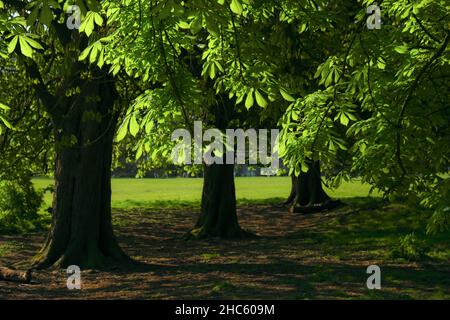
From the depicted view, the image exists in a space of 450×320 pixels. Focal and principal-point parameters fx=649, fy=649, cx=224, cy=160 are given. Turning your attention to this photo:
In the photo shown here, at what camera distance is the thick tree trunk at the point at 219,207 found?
20.3 m

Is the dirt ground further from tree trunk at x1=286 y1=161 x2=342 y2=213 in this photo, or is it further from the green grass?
the green grass

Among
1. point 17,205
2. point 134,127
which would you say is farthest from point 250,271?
point 17,205

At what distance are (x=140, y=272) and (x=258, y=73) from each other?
6643mm

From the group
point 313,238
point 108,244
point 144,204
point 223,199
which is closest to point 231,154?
point 223,199

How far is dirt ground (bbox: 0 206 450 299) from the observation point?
11070 millimetres

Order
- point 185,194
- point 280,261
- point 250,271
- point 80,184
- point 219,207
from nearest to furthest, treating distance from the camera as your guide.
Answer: point 250,271 < point 80,184 < point 280,261 < point 219,207 < point 185,194

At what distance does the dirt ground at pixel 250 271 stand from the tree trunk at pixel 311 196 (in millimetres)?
5231

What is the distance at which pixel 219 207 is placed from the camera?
20484 mm

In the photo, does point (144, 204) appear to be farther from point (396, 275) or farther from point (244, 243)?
point (396, 275)

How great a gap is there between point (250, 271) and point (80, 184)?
4.07 meters

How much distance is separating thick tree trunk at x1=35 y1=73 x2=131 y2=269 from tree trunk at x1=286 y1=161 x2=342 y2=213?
15.0 meters

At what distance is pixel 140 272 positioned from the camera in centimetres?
1385

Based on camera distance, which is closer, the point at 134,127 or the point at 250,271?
the point at 134,127

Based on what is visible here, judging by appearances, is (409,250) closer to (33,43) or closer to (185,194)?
(33,43)
